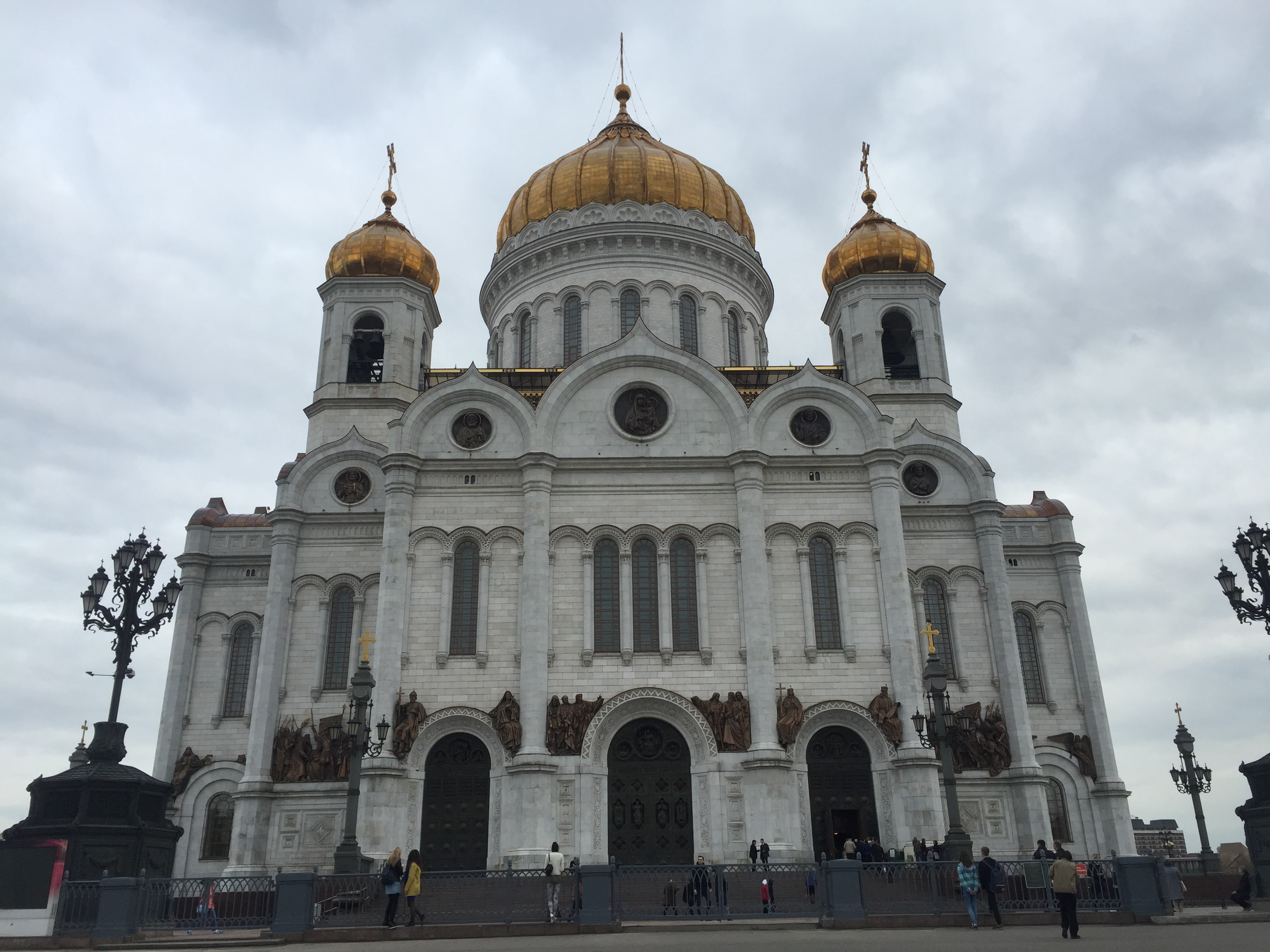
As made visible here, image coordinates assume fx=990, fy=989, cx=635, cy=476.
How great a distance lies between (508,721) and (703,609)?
18.2ft

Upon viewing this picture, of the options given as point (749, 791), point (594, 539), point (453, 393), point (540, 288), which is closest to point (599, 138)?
point (540, 288)

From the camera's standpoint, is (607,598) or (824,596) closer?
(607,598)

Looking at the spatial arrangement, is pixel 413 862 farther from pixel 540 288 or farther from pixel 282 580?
pixel 540 288

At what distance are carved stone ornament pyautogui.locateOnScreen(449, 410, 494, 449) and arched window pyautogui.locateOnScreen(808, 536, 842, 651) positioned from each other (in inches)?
363

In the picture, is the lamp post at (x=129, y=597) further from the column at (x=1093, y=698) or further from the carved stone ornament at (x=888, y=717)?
the column at (x=1093, y=698)

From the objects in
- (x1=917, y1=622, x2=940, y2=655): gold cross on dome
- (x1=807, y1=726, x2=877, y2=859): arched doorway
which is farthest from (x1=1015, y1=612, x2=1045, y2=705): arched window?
(x1=807, y1=726, x2=877, y2=859): arched doorway

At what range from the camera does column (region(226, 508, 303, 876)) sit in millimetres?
24062

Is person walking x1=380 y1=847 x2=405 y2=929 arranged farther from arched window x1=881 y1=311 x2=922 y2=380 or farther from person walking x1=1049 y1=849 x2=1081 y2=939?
arched window x1=881 y1=311 x2=922 y2=380

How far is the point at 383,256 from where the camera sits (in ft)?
104

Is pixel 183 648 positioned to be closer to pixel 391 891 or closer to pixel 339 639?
pixel 339 639

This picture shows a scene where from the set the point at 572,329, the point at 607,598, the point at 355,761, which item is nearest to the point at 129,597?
the point at 355,761

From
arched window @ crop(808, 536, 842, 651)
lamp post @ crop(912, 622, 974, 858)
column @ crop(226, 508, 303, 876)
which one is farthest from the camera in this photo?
arched window @ crop(808, 536, 842, 651)

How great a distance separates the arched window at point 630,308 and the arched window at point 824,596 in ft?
33.8

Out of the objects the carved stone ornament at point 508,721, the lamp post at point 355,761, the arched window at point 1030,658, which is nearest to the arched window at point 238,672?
the carved stone ornament at point 508,721
